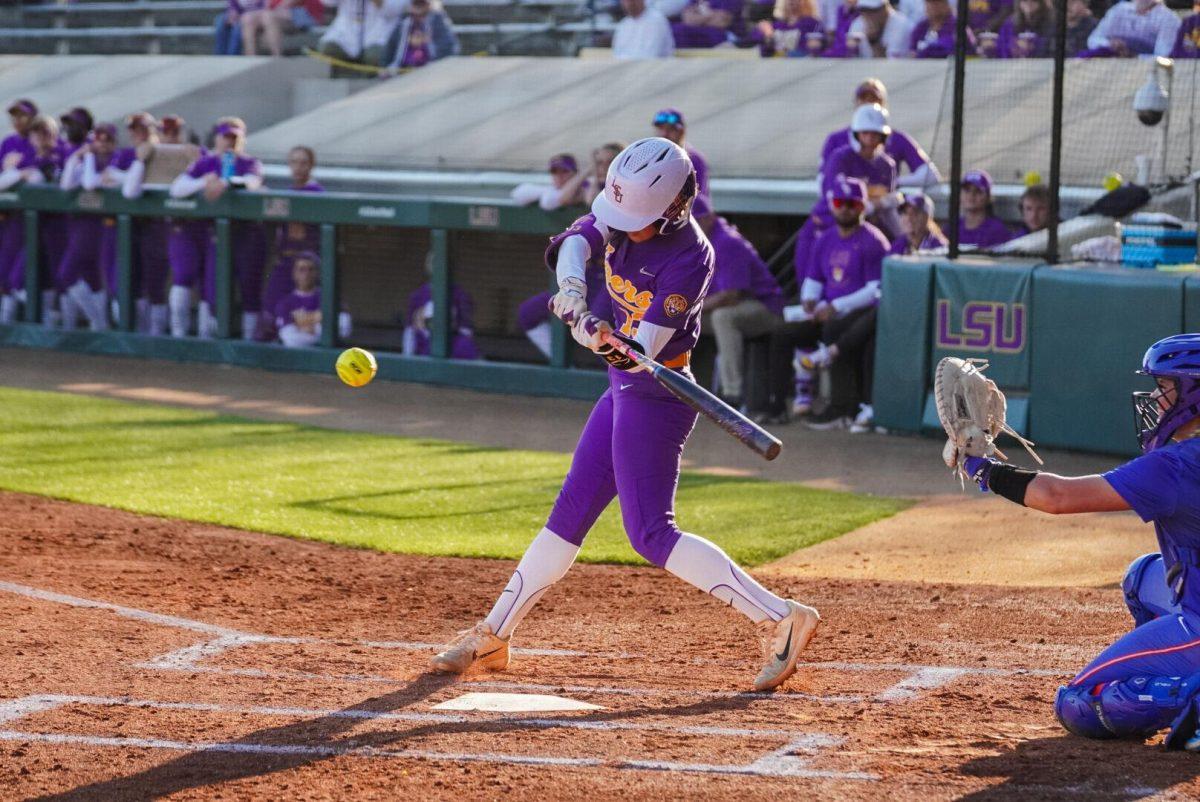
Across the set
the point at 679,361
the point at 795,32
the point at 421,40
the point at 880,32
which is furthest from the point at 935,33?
the point at 679,361

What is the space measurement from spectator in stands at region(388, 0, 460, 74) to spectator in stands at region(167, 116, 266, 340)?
5.63 m

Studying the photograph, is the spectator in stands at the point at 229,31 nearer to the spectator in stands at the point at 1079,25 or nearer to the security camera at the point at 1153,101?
the spectator in stands at the point at 1079,25

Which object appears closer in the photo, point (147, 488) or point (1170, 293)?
point (147, 488)

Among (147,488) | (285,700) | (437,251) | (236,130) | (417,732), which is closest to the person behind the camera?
(417,732)

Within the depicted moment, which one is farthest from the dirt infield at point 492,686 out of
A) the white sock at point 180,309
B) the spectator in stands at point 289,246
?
the white sock at point 180,309

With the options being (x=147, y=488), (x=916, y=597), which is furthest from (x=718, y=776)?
(x=147, y=488)

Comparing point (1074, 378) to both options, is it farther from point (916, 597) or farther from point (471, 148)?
point (471, 148)

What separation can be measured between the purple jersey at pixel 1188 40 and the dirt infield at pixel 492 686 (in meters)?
6.75

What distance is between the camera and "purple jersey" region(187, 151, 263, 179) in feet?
47.6

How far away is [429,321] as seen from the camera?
13.5 meters

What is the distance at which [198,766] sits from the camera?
4566mm

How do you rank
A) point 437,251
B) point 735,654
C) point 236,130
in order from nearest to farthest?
point 735,654 < point 437,251 < point 236,130

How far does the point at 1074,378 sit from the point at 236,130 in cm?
782

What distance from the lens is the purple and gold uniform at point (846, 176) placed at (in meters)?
12.2
